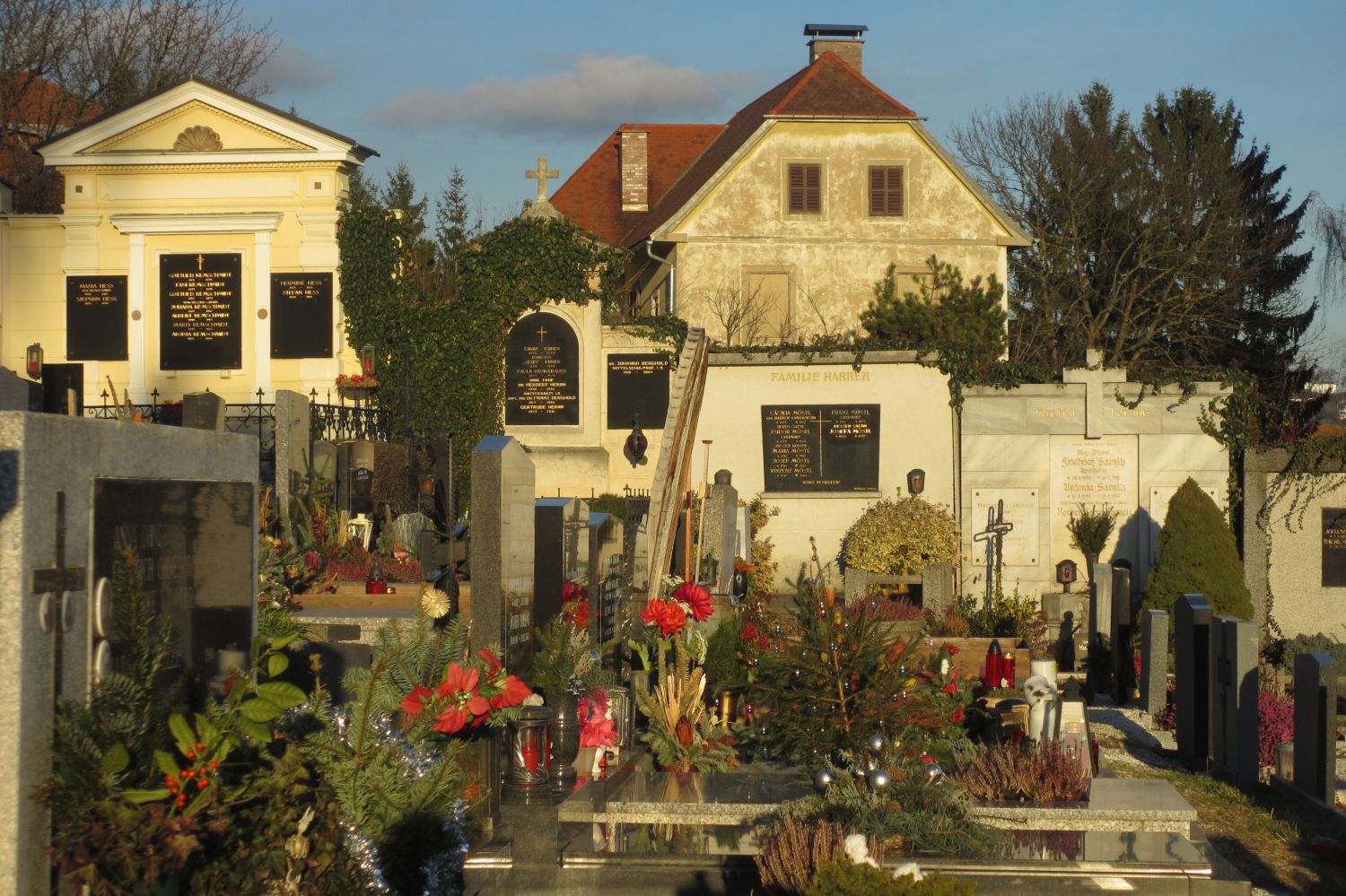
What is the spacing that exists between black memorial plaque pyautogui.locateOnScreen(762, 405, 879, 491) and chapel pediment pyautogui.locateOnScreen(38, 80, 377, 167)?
7.37m

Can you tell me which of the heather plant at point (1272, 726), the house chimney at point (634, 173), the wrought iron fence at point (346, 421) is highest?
the house chimney at point (634, 173)

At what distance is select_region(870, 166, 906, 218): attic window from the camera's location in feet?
87.2

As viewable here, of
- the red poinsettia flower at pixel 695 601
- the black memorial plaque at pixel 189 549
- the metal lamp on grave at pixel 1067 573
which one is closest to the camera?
the black memorial plaque at pixel 189 549

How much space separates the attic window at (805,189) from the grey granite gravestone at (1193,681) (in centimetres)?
1557

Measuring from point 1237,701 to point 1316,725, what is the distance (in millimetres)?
1082

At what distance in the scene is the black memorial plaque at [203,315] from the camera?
74.1 ft

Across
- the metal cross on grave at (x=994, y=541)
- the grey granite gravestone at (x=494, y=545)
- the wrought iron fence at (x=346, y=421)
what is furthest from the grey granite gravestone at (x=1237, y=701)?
the wrought iron fence at (x=346, y=421)

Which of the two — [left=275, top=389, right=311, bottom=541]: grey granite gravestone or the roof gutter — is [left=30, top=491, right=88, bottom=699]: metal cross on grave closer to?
[left=275, top=389, right=311, bottom=541]: grey granite gravestone

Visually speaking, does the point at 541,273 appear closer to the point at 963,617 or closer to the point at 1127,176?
the point at 963,617

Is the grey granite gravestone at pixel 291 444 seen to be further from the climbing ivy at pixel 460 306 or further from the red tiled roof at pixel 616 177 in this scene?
the red tiled roof at pixel 616 177

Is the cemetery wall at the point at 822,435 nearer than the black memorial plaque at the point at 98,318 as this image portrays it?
Yes

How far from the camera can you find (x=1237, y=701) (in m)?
10.6

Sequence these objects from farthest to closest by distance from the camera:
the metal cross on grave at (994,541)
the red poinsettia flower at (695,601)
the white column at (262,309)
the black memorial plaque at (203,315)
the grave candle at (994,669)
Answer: the black memorial plaque at (203,315)
the white column at (262,309)
the metal cross on grave at (994,541)
the grave candle at (994,669)
the red poinsettia flower at (695,601)

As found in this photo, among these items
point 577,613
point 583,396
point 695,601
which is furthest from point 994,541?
point 577,613
